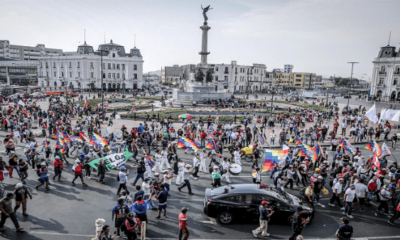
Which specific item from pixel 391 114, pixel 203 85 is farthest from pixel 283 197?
pixel 203 85

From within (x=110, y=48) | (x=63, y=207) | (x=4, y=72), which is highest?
(x=110, y=48)

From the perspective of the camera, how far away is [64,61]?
76.6m

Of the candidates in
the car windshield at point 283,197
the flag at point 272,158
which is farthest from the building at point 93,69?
the car windshield at point 283,197

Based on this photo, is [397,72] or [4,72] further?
[4,72]

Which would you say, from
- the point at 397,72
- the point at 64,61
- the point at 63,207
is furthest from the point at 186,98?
the point at 397,72

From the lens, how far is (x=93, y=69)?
75.0 m

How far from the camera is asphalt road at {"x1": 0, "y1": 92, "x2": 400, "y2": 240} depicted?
29.3 ft

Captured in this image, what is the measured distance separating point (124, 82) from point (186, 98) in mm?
37635

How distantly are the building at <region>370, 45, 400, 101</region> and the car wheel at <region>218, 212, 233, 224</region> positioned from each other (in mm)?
73436

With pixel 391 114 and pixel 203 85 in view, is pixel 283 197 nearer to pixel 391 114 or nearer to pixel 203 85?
pixel 391 114

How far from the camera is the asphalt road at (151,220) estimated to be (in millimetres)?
8945

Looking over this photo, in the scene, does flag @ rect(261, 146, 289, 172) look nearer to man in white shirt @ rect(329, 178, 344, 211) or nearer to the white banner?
man in white shirt @ rect(329, 178, 344, 211)

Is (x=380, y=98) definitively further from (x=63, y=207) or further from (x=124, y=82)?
(x=63, y=207)

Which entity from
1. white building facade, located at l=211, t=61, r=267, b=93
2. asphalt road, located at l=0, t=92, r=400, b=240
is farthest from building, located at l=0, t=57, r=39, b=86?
asphalt road, located at l=0, t=92, r=400, b=240
